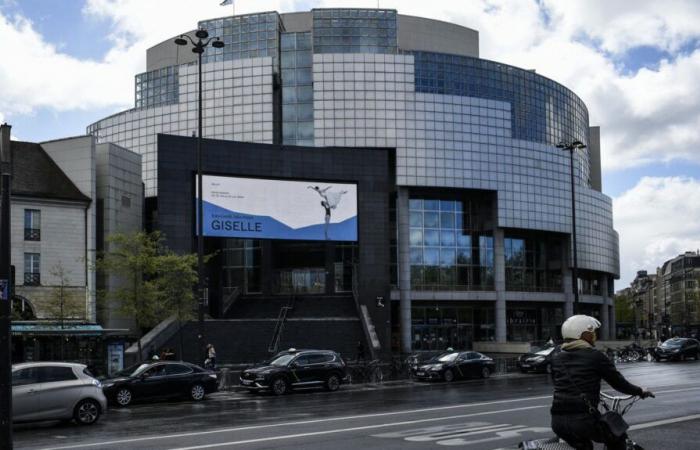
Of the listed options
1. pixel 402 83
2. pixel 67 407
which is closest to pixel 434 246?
pixel 402 83

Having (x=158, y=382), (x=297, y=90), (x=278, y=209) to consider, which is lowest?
(x=158, y=382)

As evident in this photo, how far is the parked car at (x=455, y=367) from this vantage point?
35500 millimetres

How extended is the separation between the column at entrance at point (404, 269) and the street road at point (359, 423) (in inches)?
1678

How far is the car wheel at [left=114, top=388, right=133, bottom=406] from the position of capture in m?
24.8

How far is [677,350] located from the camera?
4831cm

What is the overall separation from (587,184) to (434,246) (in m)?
23.7

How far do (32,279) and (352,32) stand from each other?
37416mm

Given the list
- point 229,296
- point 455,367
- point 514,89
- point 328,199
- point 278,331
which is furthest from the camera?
point 514,89

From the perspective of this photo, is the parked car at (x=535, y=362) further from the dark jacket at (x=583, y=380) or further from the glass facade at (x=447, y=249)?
the dark jacket at (x=583, y=380)

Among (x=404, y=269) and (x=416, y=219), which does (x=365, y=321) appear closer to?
(x=404, y=269)

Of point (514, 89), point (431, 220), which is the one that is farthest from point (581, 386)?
point (514, 89)

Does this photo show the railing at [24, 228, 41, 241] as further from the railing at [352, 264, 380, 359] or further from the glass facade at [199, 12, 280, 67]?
the glass facade at [199, 12, 280, 67]

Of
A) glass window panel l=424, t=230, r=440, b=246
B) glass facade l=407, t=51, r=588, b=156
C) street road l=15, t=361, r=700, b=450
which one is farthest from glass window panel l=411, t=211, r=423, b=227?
street road l=15, t=361, r=700, b=450

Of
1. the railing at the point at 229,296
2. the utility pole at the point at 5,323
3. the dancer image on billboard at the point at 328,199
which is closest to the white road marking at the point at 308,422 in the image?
the utility pole at the point at 5,323
